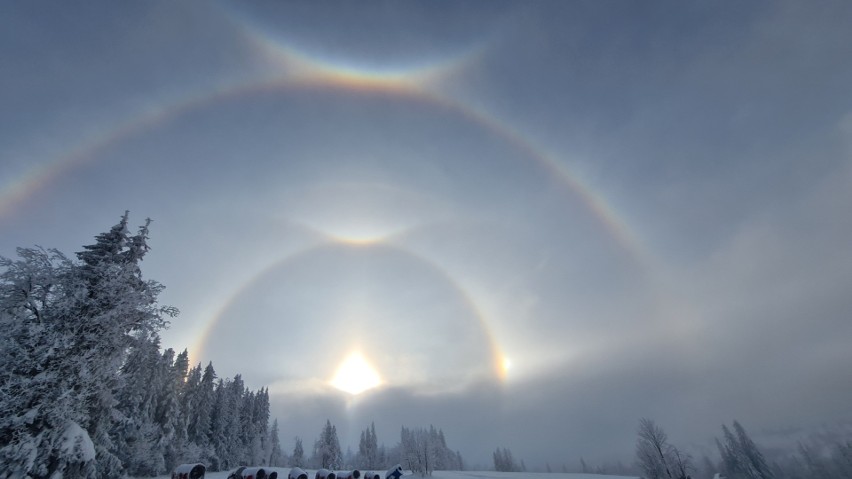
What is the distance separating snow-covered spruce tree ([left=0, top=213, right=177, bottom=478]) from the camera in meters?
18.4

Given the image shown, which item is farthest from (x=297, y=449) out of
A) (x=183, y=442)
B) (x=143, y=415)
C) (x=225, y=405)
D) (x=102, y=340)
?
(x=102, y=340)

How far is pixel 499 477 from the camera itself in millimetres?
69312

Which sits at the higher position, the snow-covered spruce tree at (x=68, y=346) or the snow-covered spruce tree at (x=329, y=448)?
the snow-covered spruce tree at (x=68, y=346)

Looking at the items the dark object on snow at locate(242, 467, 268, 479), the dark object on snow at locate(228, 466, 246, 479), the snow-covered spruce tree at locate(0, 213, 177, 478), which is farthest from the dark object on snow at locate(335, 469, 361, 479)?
the snow-covered spruce tree at locate(0, 213, 177, 478)

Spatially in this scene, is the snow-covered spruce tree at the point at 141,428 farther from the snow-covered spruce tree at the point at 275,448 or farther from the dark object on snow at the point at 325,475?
the snow-covered spruce tree at the point at 275,448

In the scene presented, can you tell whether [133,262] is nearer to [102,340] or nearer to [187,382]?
[102,340]

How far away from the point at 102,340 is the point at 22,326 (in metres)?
3.93

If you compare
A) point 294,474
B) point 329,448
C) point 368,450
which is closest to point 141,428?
point 294,474

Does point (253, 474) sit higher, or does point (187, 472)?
point (187, 472)

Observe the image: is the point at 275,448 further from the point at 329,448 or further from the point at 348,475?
→ the point at 348,475

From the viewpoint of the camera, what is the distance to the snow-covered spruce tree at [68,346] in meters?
18.4

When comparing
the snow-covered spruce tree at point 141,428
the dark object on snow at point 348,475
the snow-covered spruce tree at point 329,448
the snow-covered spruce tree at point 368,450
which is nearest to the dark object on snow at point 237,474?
the snow-covered spruce tree at point 141,428

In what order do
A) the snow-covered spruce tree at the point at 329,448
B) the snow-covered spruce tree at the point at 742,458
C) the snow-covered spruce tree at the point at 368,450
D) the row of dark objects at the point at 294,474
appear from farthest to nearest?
the snow-covered spruce tree at the point at 368,450 → the snow-covered spruce tree at the point at 329,448 → the snow-covered spruce tree at the point at 742,458 → the row of dark objects at the point at 294,474

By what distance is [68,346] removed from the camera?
65.0 feet
